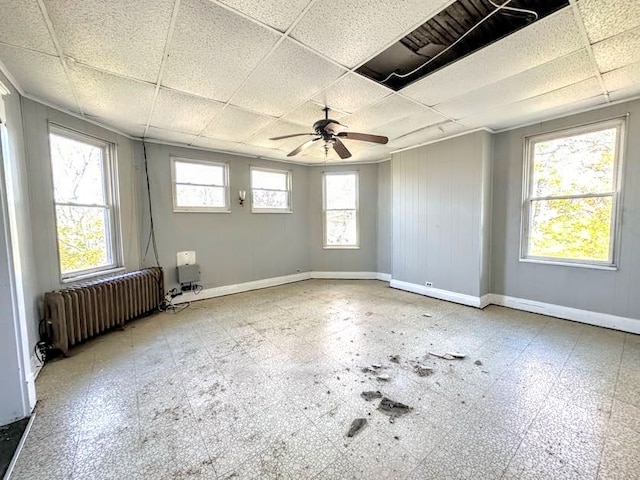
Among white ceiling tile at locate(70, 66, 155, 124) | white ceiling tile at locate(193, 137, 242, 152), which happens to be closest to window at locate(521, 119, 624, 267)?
white ceiling tile at locate(193, 137, 242, 152)

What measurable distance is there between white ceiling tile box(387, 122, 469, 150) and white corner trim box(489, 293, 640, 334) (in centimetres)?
269

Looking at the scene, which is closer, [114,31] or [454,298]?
[114,31]

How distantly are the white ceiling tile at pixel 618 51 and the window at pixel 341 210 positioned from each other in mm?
4109

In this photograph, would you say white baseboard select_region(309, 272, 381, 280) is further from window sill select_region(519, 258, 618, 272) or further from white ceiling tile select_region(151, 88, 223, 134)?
white ceiling tile select_region(151, 88, 223, 134)

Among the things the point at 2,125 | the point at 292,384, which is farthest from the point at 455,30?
the point at 2,125

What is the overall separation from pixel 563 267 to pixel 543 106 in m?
2.13

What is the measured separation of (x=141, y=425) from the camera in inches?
69.6

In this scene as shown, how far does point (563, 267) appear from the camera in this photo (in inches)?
139

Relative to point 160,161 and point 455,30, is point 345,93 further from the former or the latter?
point 160,161

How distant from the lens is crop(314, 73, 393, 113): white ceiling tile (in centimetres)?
250

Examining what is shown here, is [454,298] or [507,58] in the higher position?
[507,58]

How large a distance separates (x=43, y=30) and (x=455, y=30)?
116 inches

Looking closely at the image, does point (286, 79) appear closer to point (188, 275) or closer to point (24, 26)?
point (24, 26)

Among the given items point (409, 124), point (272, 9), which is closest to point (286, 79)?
point (272, 9)
